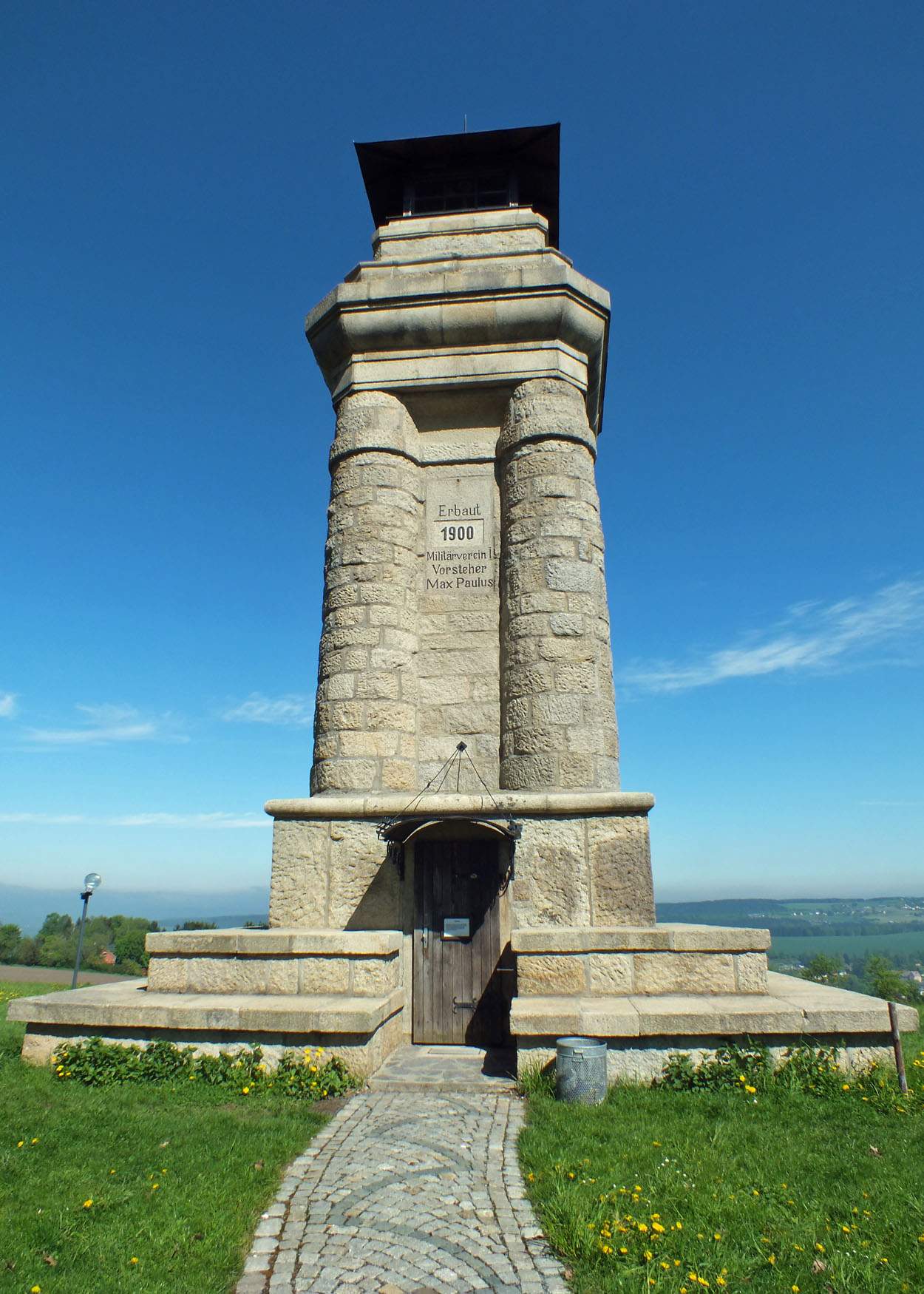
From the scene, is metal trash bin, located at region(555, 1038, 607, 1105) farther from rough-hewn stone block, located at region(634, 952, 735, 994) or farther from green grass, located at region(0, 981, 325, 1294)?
green grass, located at region(0, 981, 325, 1294)

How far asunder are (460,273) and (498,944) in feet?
26.2

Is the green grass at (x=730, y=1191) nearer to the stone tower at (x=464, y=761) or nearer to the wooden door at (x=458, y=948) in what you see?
the stone tower at (x=464, y=761)

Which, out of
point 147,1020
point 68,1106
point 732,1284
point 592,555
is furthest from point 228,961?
point 592,555

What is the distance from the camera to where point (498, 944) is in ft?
26.2

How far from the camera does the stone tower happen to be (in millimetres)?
6879

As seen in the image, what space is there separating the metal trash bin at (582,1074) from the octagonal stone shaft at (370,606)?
346 centimetres

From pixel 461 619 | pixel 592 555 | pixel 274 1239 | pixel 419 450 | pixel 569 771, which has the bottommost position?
pixel 274 1239

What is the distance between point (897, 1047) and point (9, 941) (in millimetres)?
51831

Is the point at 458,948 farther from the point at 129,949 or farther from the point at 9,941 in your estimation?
the point at 9,941

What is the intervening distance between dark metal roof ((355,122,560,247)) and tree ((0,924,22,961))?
45294 mm

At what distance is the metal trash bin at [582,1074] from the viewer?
597cm

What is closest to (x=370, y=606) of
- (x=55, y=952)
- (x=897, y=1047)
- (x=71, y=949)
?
(x=897, y=1047)

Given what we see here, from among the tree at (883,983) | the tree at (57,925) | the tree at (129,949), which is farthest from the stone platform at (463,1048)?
the tree at (57,925)

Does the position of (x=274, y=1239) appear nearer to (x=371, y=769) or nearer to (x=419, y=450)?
(x=371, y=769)
